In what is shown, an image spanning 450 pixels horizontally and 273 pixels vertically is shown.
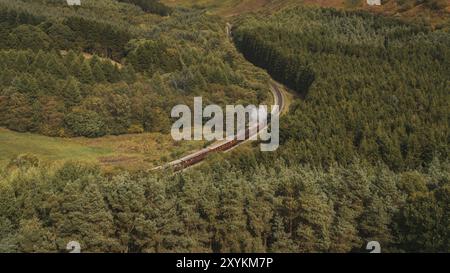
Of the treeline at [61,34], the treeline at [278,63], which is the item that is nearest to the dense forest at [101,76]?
the treeline at [61,34]

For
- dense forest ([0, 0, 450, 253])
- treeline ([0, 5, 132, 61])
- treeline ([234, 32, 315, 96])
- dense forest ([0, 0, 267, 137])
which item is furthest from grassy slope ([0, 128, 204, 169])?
treeline ([234, 32, 315, 96])

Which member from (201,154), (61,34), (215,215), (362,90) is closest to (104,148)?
(201,154)

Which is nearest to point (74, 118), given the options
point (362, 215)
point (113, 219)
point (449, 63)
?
point (113, 219)

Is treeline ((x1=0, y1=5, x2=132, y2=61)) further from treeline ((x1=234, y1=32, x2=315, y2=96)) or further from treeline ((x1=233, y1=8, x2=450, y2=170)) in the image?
treeline ((x1=233, y1=8, x2=450, y2=170))

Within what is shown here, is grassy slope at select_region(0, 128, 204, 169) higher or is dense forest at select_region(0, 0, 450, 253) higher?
dense forest at select_region(0, 0, 450, 253)

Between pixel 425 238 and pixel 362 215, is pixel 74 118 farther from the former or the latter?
pixel 425 238

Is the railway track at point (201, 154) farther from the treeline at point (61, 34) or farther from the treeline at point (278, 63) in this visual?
the treeline at point (61, 34)
